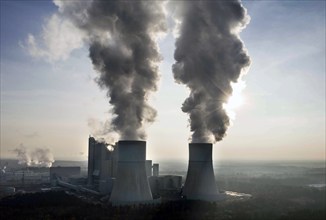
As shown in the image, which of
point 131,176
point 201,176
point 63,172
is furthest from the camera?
point 63,172

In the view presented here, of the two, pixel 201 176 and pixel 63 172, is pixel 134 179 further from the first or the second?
pixel 63 172

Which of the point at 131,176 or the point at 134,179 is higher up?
the point at 131,176

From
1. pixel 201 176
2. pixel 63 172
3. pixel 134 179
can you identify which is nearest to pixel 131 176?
pixel 134 179

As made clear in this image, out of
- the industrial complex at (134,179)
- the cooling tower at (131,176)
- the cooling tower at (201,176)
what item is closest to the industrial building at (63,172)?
the industrial complex at (134,179)

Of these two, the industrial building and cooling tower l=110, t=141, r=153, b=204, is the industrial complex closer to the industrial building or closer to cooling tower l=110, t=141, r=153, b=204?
cooling tower l=110, t=141, r=153, b=204

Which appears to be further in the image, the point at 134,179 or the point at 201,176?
the point at 201,176

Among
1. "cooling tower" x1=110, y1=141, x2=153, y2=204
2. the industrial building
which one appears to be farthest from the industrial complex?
the industrial building
